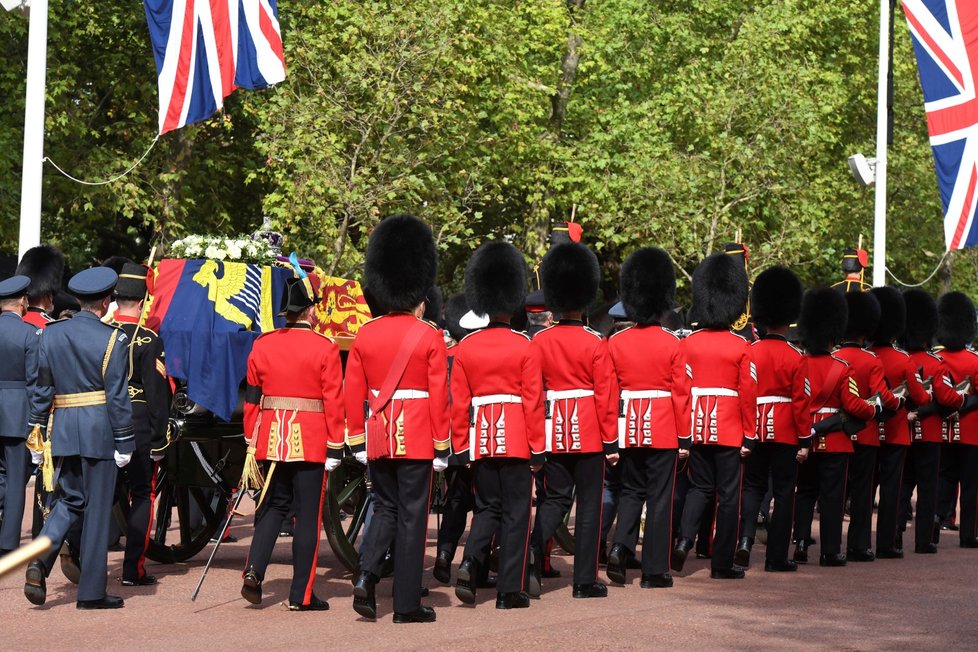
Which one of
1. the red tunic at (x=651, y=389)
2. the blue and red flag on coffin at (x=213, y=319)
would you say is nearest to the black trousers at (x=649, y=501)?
the red tunic at (x=651, y=389)

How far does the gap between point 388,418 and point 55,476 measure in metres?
1.77

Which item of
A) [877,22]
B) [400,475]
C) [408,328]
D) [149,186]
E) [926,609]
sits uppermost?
[877,22]

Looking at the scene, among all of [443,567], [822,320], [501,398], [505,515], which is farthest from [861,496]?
[501,398]

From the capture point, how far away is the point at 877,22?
101ft

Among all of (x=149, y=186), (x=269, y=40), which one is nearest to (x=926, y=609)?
(x=269, y=40)

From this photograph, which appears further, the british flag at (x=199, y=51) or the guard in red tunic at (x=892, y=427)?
the british flag at (x=199, y=51)

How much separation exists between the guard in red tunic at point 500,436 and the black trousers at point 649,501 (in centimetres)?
110

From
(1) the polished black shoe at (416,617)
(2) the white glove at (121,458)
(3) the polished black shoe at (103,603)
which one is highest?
(2) the white glove at (121,458)

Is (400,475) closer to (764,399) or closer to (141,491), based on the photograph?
(141,491)

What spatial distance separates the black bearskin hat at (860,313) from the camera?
35.5 ft

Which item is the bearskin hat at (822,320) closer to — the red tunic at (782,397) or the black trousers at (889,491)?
the red tunic at (782,397)

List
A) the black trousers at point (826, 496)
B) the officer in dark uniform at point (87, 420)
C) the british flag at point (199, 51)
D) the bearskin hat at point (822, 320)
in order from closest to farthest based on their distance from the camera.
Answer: the officer in dark uniform at point (87, 420) → the black trousers at point (826, 496) → the bearskin hat at point (822, 320) → the british flag at point (199, 51)

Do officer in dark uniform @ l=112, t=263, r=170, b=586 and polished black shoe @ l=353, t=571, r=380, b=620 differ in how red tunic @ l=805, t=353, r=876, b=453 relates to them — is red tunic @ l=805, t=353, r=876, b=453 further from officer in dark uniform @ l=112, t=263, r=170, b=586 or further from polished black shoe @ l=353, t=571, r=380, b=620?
officer in dark uniform @ l=112, t=263, r=170, b=586

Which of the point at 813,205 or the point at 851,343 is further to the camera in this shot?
the point at 813,205
